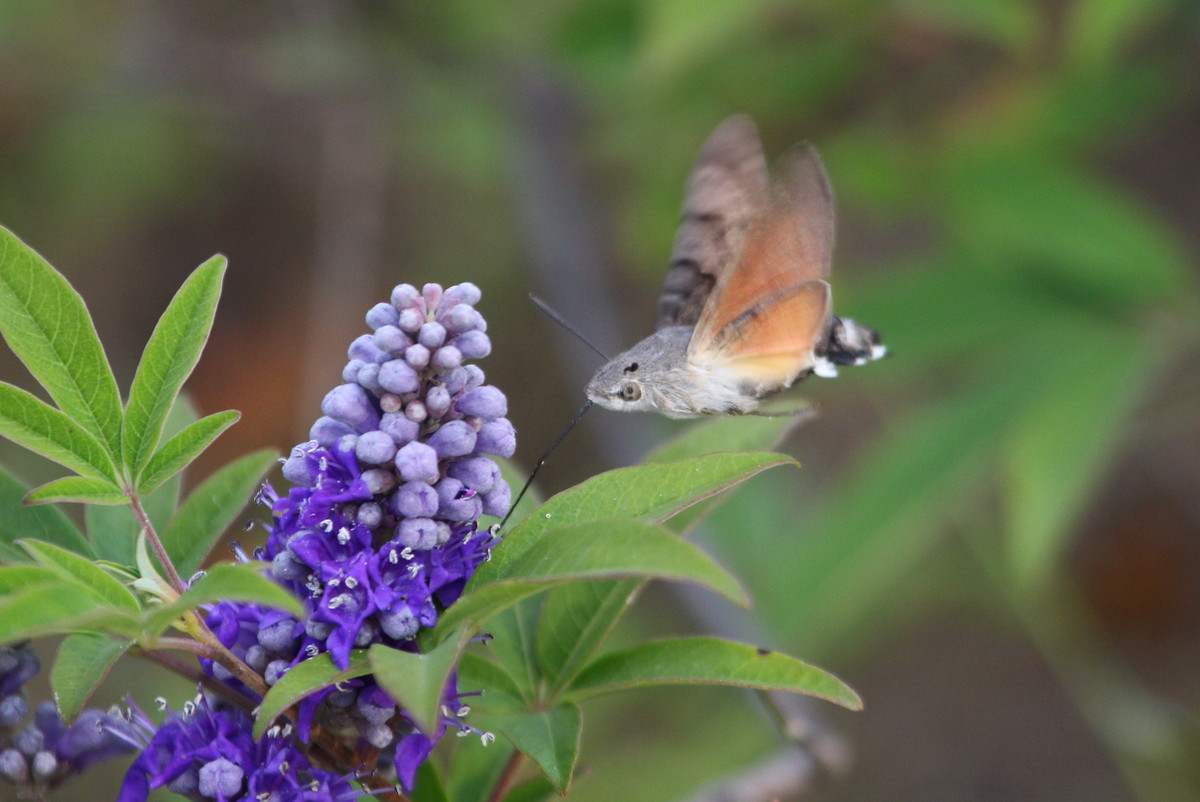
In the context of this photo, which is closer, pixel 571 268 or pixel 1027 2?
pixel 1027 2

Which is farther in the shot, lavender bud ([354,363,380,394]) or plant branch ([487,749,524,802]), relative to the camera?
plant branch ([487,749,524,802])

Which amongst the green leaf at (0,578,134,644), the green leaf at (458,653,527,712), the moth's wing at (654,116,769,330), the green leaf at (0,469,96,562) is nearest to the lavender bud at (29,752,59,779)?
the green leaf at (0,469,96,562)

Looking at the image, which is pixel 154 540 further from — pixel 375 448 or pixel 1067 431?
pixel 1067 431

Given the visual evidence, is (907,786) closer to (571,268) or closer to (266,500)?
(571,268)

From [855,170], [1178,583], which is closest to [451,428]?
[855,170]

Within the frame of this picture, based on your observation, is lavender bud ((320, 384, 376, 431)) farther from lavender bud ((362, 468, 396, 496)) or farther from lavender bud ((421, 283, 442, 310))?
lavender bud ((421, 283, 442, 310))

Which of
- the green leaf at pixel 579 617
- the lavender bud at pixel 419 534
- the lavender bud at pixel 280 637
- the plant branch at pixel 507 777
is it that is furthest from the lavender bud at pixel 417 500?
the plant branch at pixel 507 777
